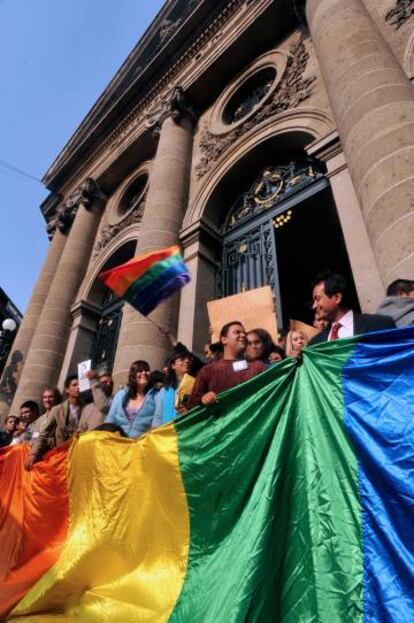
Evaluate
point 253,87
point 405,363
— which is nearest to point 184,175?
point 253,87

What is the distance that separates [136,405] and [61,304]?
8.11 metres

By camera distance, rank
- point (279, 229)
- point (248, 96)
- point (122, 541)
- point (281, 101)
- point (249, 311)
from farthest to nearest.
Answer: point (248, 96) → point (279, 229) → point (281, 101) → point (249, 311) → point (122, 541)

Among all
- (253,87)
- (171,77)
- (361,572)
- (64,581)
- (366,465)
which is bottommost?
(64,581)

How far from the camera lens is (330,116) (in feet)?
22.6

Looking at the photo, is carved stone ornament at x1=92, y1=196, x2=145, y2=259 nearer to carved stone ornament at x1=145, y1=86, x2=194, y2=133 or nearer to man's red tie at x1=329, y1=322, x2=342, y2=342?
carved stone ornament at x1=145, y1=86, x2=194, y2=133

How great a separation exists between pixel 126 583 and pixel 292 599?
1.47 metres

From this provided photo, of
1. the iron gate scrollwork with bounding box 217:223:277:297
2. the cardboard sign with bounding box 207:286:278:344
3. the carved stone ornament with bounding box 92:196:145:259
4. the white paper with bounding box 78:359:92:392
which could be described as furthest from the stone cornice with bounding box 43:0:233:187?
the white paper with bounding box 78:359:92:392

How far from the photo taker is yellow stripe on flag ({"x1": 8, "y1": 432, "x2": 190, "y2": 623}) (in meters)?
2.51

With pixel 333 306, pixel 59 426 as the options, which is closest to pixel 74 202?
pixel 59 426

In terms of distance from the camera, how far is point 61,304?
1171 cm

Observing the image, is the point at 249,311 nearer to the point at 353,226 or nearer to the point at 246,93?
the point at 353,226

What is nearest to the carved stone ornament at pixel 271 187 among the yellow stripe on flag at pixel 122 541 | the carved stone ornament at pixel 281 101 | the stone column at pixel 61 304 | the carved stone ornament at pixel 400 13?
the carved stone ornament at pixel 281 101

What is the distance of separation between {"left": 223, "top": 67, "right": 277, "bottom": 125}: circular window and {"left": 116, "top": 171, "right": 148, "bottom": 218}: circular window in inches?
145

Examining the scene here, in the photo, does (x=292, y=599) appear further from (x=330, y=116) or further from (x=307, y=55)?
(x=307, y=55)
